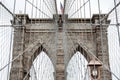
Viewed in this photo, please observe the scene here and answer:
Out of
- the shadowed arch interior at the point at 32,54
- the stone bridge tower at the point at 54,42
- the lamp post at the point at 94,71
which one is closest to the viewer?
the lamp post at the point at 94,71

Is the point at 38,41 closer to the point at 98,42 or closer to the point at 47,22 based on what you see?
the point at 47,22

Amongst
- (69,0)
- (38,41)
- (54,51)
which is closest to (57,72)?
(54,51)

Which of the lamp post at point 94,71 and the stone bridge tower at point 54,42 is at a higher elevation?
the stone bridge tower at point 54,42

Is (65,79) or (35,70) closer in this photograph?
(35,70)

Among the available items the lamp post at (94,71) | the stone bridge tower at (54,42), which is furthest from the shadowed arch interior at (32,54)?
the lamp post at (94,71)

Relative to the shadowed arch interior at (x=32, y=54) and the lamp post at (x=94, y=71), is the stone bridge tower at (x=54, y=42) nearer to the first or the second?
the shadowed arch interior at (x=32, y=54)

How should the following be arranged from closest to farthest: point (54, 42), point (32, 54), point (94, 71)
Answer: point (94, 71) → point (54, 42) → point (32, 54)

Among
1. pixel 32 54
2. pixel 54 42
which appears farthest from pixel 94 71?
pixel 32 54

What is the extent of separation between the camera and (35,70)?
38.9ft

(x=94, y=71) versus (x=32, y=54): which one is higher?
(x=32, y=54)

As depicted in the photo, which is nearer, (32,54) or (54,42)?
(54,42)

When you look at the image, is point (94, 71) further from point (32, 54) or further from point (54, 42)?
point (32, 54)

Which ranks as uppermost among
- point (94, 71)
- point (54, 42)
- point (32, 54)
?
point (54, 42)

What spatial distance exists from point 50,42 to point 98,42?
7.94 ft
